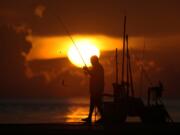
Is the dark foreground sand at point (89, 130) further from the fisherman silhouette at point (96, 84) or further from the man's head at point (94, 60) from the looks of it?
the man's head at point (94, 60)

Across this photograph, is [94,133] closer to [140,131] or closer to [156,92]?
[140,131]

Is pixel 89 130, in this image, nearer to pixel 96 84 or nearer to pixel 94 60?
pixel 96 84

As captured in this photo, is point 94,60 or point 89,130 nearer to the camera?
point 89,130

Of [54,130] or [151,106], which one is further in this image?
[151,106]

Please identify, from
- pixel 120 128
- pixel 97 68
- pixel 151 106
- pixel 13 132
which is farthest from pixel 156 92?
pixel 13 132

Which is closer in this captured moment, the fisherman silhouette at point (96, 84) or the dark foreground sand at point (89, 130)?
the dark foreground sand at point (89, 130)

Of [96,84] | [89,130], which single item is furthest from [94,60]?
[89,130]

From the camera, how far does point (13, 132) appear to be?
20.1 meters

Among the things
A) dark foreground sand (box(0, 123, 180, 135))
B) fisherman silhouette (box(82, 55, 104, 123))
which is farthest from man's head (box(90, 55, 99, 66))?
dark foreground sand (box(0, 123, 180, 135))

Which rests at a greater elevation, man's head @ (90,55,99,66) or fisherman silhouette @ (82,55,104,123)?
man's head @ (90,55,99,66)

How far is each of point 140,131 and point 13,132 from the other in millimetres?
3847

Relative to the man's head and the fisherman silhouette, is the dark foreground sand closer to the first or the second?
the fisherman silhouette

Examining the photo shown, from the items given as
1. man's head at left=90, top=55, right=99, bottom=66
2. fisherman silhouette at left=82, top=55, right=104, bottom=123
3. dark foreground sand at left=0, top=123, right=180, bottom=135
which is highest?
man's head at left=90, top=55, right=99, bottom=66

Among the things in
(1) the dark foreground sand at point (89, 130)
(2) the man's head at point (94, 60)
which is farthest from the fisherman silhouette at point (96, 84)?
(1) the dark foreground sand at point (89, 130)
